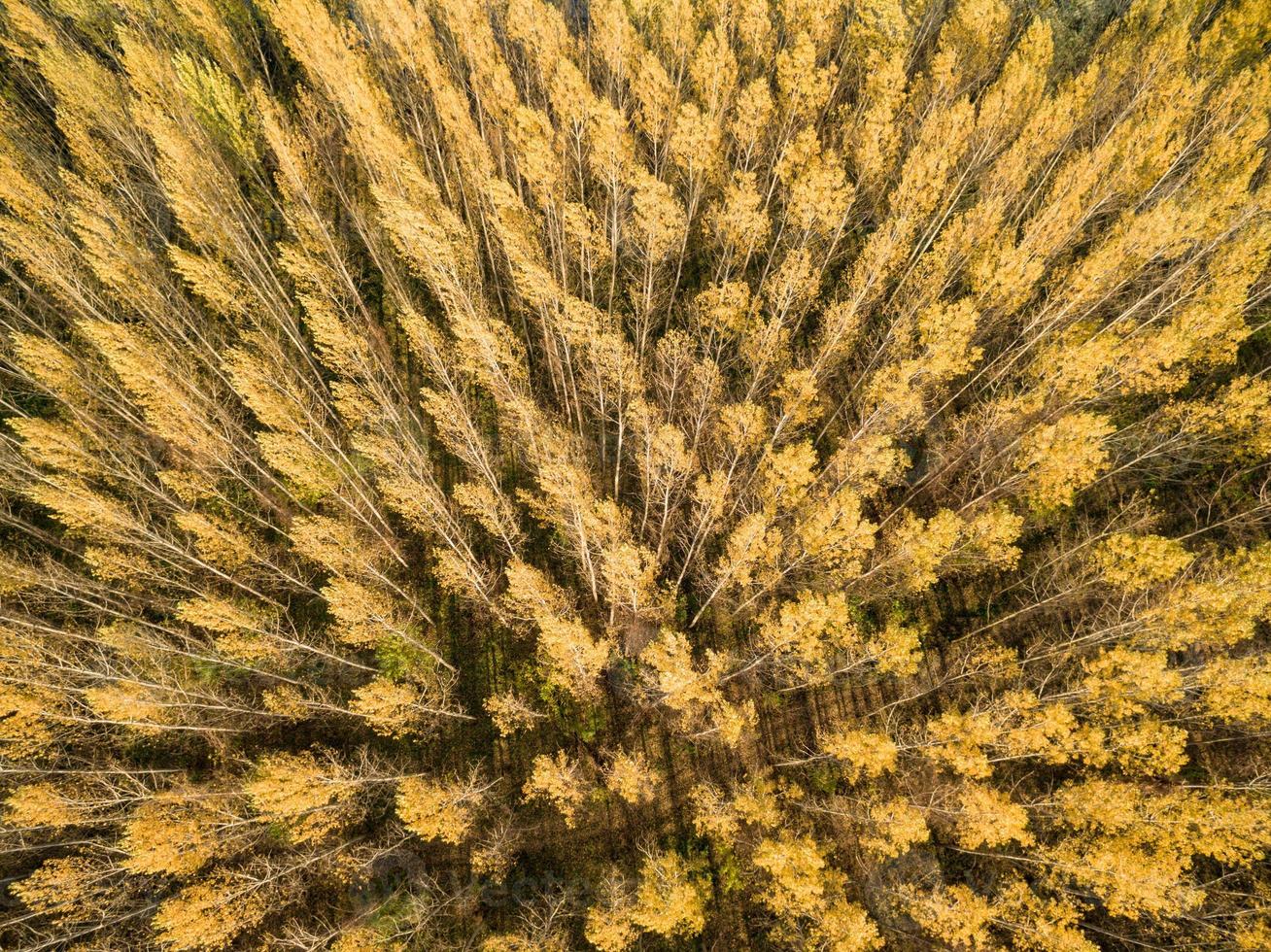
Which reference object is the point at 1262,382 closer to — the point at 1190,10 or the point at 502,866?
the point at 1190,10

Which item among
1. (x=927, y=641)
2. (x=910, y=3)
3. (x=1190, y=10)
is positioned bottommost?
(x=927, y=641)

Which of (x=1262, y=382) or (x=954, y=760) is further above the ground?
(x=1262, y=382)

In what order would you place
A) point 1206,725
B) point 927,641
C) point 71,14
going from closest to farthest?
point 1206,725 → point 927,641 → point 71,14

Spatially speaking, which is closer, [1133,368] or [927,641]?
[1133,368]

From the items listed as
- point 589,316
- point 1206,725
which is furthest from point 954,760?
point 589,316

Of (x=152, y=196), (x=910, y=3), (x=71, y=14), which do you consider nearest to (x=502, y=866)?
(x=152, y=196)

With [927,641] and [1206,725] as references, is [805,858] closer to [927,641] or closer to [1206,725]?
[927,641]

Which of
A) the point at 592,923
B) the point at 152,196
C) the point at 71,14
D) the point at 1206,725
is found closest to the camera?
the point at 592,923
